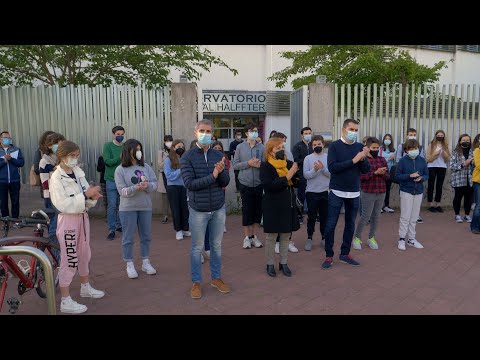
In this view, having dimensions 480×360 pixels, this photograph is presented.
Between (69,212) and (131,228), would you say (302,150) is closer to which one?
(131,228)

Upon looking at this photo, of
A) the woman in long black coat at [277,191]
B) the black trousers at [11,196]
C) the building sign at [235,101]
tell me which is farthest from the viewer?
the building sign at [235,101]

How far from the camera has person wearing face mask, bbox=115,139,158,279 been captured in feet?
16.1

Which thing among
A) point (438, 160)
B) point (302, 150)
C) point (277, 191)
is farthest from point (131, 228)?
point (438, 160)

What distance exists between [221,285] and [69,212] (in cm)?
188

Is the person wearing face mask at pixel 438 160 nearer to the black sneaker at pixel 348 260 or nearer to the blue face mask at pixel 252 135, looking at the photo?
the black sneaker at pixel 348 260

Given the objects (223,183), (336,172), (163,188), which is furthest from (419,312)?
(163,188)

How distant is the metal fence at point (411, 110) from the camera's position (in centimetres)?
905

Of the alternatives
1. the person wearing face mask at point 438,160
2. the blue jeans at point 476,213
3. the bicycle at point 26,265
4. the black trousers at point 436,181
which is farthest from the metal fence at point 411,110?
the bicycle at point 26,265

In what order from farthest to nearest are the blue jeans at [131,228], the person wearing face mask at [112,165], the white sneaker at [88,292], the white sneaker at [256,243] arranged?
the person wearing face mask at [112,165]
the white sneaker at [256,243]
the blue jeans at [131,228]
the white sneaker at [88,292]

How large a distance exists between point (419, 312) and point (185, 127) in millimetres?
6083

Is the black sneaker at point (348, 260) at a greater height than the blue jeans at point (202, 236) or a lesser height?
lesser

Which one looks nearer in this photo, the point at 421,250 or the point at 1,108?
the point at 421,250

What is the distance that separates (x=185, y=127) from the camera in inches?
341

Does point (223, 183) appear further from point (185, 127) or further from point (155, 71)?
point (155, 71)
